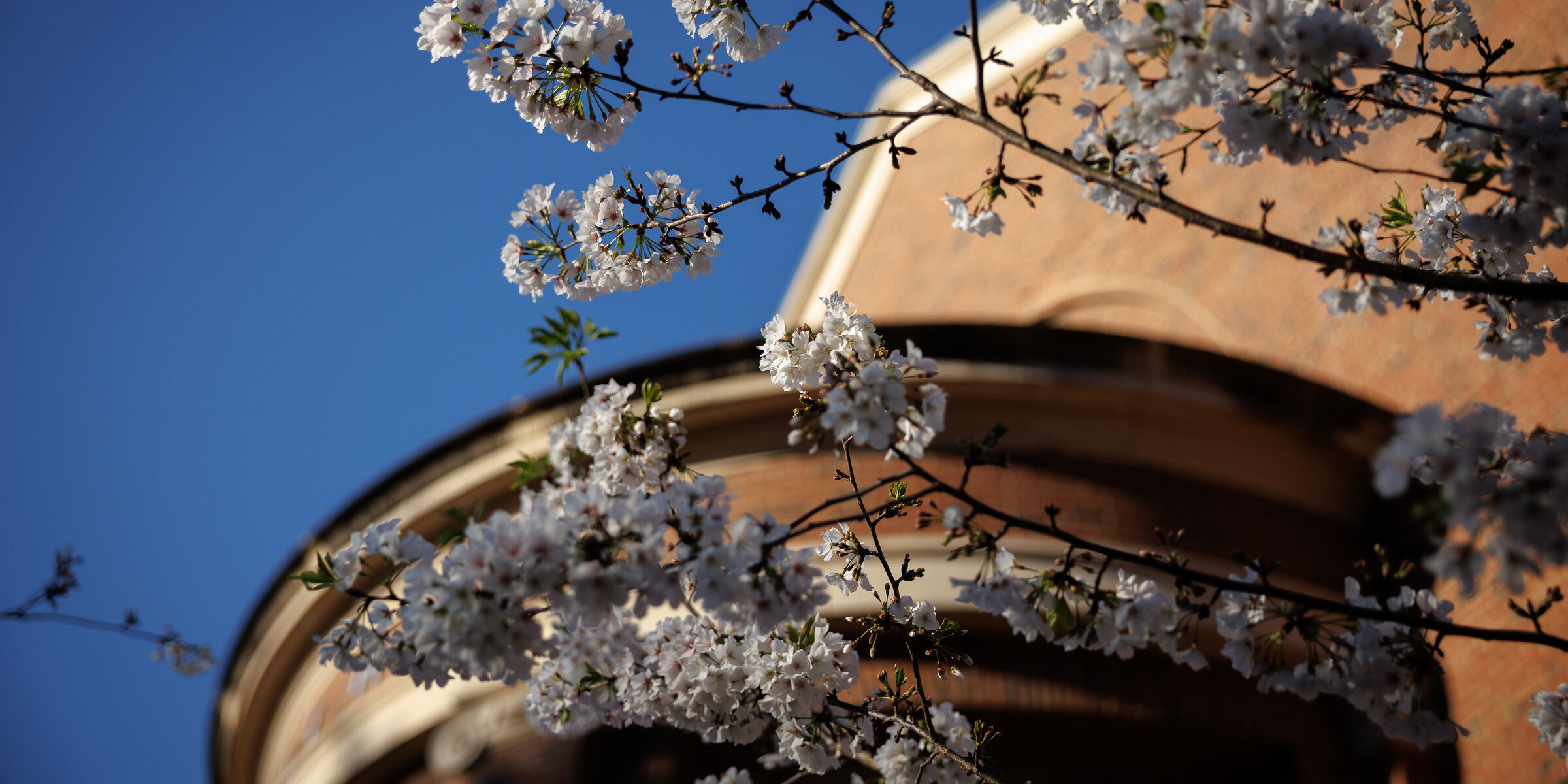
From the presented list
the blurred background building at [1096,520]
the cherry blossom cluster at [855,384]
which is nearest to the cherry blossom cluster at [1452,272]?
the cherry blossom cluster at [855,384]

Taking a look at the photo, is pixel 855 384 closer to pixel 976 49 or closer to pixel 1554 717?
pixel 976 49

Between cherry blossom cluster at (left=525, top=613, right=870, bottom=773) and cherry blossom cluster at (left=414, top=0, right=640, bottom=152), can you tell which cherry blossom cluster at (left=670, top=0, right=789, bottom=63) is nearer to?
cherry blossom cluster at (left=414, top=0, right=640, bottom=152)

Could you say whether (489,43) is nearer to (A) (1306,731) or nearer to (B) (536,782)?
(B) (536,782)

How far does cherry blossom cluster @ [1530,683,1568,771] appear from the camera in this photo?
101 inches

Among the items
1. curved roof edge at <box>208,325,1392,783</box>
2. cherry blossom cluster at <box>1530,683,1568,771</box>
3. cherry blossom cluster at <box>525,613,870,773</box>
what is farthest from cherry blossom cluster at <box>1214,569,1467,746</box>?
curved roof edge at <box>208,325,1392,783</box>

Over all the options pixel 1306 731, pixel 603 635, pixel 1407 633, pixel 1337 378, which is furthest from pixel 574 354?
pixel 1337 378

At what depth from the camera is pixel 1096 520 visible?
5.16 metres

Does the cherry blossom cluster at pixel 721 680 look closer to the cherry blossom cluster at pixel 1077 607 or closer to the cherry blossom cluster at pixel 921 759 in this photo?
the cherry blossom cluster at pixel 921 759

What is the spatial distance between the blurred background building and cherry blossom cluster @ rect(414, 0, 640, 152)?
2661 mm

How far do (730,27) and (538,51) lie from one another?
0.54 meters

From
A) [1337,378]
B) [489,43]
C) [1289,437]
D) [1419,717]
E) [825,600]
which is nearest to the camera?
[825,600]

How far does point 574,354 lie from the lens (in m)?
2.99

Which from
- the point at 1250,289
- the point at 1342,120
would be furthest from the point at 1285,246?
the point at 1250,289

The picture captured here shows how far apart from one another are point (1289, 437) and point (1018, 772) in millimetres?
2412
